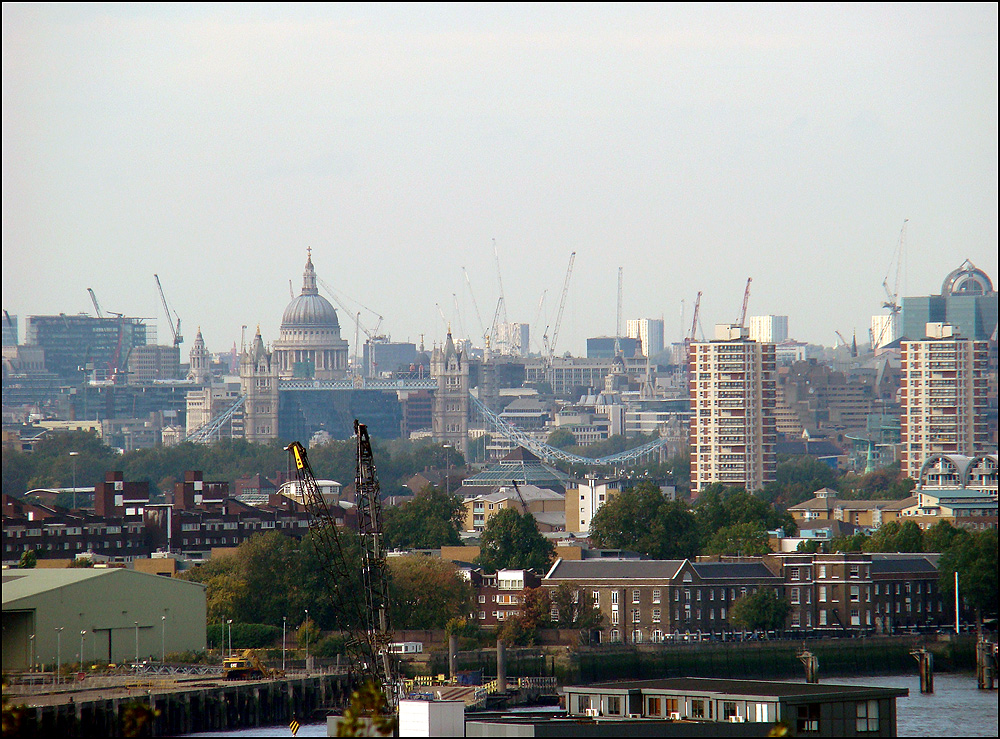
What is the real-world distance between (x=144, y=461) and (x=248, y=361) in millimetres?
37435

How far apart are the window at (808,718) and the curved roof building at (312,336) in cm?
13072

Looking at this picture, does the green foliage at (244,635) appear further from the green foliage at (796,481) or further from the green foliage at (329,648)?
the green foliage at (796,481)

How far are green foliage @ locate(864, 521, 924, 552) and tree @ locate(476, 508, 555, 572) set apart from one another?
24.1 ft

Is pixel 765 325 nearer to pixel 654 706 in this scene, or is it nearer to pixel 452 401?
pixel 452 401

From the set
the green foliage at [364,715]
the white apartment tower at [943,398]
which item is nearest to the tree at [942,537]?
the white apartment tower at [943,398]

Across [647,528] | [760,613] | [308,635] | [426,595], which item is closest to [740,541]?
[647,528]

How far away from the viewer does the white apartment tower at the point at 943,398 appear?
87.9m

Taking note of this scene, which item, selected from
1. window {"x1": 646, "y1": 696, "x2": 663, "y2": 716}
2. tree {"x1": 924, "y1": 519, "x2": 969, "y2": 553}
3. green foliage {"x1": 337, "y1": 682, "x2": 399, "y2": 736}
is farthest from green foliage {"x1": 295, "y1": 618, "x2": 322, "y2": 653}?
green foliage {"x1": 337, "y1": 682, "x2": 399, "y2": 736}

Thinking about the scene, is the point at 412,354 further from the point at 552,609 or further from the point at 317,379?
the point at 552,609

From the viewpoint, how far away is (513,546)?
5097cm

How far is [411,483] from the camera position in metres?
94.3

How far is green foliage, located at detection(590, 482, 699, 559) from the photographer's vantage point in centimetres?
5353

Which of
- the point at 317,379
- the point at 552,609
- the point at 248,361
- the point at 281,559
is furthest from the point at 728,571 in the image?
the point at 317,379

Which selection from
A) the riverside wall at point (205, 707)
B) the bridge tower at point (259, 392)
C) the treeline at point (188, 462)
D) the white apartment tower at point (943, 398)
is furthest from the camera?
the bridge tower at point (259, 392)
